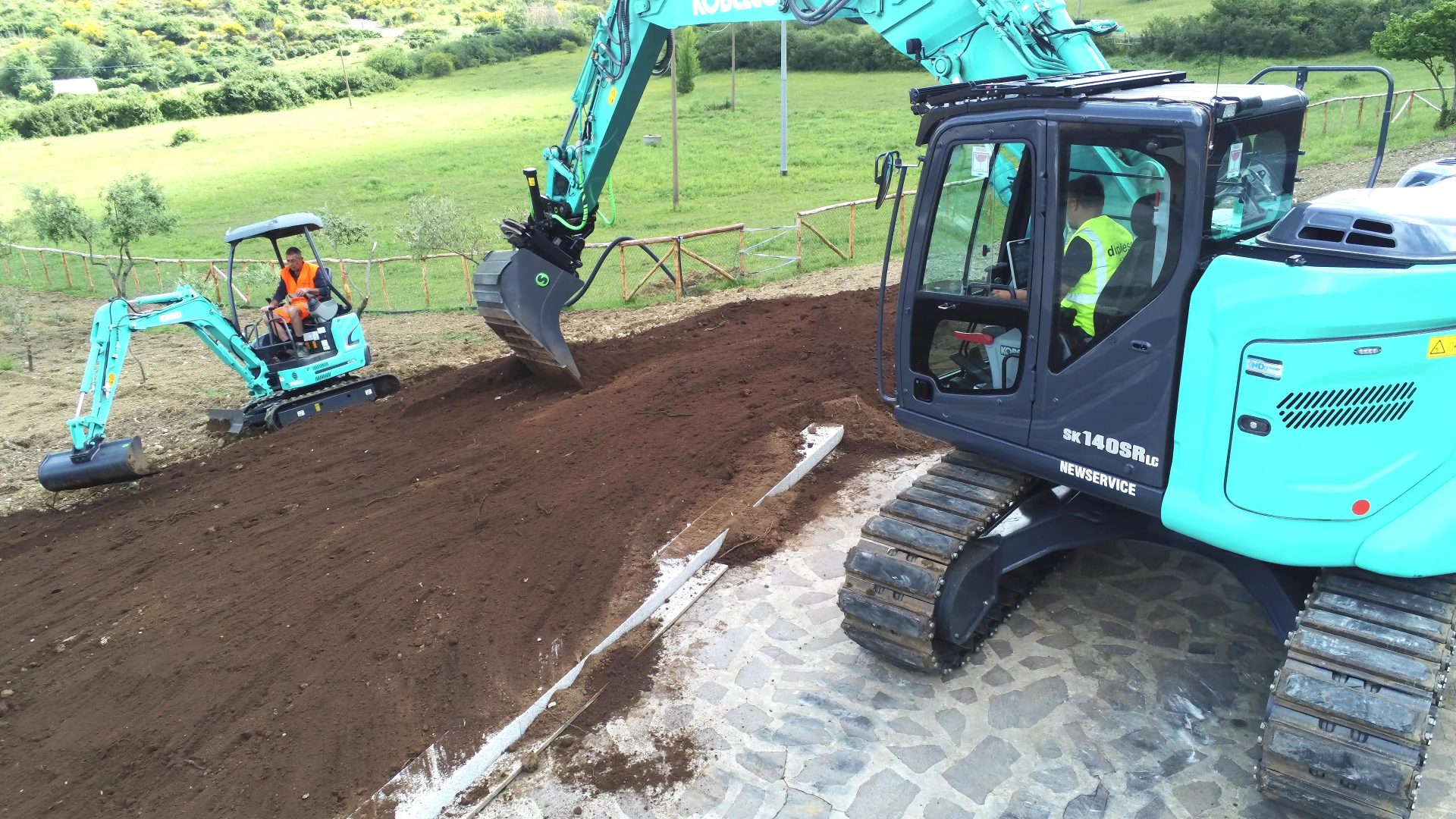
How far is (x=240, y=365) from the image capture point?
37.4 ft

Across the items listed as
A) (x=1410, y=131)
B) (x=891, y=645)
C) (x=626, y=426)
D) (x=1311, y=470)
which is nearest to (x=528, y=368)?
(x=626, y=426)

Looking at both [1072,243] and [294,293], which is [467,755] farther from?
[294,293]

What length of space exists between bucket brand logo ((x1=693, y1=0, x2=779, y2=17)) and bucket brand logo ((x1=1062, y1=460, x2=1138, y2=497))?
5054mm

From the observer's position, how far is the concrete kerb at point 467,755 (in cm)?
511

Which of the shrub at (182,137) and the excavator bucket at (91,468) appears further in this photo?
the shrub at (182,137)

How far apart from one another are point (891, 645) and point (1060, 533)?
4.42 ft

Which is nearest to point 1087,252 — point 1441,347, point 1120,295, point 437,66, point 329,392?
point 1120,295

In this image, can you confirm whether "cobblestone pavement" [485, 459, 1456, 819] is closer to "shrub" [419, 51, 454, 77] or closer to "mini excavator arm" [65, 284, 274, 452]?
"mini excavator arm" [65, 284, 274, 452]

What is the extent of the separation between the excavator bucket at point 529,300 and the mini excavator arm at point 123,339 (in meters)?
3.04

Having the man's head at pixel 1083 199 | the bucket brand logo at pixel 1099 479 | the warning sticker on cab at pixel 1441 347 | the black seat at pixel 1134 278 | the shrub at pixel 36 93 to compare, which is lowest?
the bucket brand logo at pixel 1099 479

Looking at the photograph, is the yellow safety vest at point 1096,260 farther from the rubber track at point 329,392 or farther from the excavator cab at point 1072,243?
the rubber track at point 329,392

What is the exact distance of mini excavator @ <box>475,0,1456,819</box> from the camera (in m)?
4.15

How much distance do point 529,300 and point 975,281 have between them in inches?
239

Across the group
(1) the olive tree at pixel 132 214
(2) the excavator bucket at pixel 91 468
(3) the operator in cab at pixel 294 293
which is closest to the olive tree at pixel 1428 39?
(3) the operator in cab at pixel 294 293
